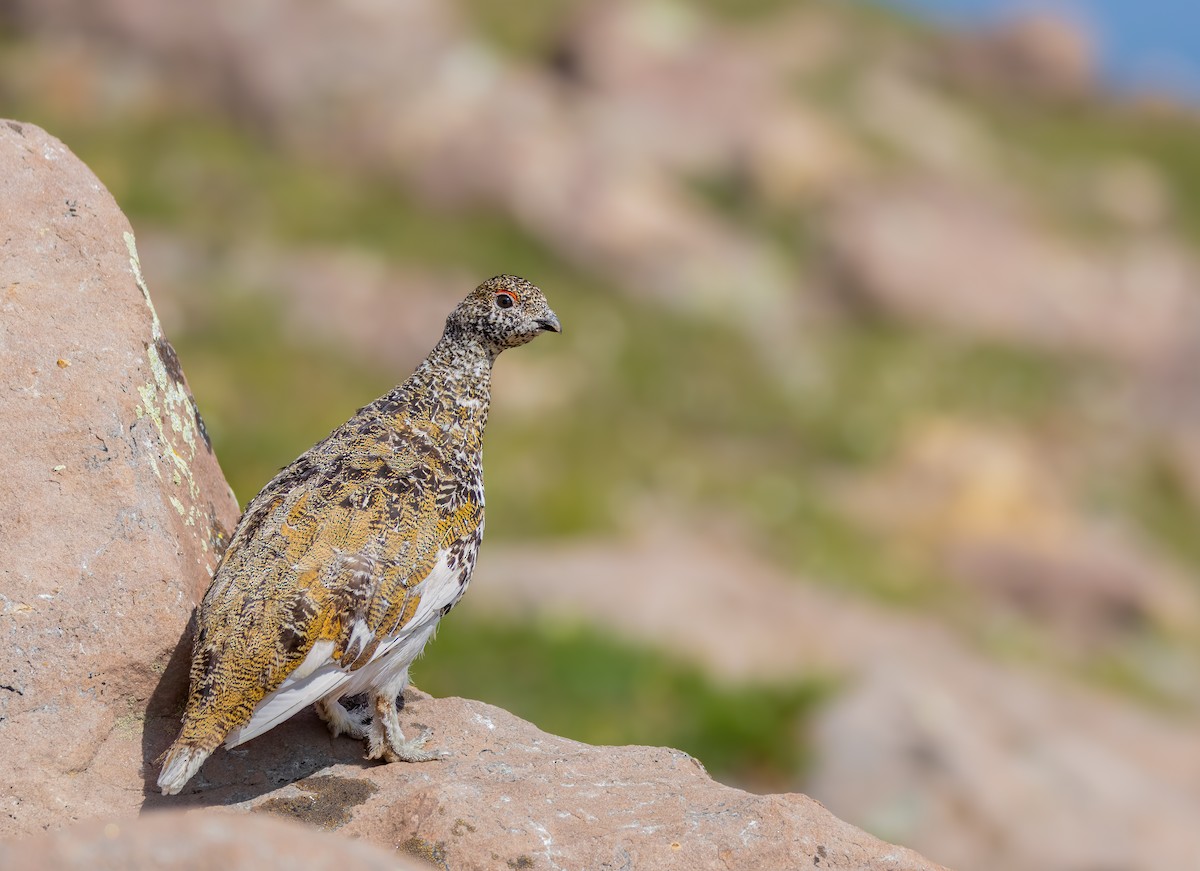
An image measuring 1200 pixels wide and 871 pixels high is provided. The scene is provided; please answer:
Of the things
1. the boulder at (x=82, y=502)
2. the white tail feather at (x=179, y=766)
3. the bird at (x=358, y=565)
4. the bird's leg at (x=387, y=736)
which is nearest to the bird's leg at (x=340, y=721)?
the bird at (x=358, y=565)

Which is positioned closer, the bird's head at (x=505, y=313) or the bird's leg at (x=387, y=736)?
the bird's leg at (x=387, y=736)

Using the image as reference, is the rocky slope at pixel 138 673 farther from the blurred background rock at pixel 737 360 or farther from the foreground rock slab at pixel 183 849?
the blurred background rock at pixel 737 360

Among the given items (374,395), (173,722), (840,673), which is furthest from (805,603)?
(173,722)

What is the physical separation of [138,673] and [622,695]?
27.1ft

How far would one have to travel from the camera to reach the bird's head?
722cm

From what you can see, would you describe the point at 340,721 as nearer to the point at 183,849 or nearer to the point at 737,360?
the point at 183,849

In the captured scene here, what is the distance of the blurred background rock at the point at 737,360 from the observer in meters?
13.6

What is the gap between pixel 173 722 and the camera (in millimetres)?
6238

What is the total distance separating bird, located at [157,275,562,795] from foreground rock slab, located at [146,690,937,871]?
0.70 feet

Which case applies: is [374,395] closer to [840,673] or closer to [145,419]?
[840,673]

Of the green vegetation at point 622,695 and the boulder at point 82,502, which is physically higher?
the green vegetation at point 622,695

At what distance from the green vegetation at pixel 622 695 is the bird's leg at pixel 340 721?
6.09 metres

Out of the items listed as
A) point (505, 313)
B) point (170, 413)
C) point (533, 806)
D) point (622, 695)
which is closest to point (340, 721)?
point (533, 806)

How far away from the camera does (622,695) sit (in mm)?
13867
